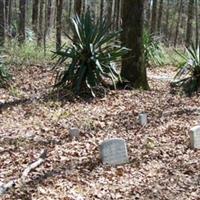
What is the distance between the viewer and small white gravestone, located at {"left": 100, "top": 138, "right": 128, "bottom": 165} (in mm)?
5672

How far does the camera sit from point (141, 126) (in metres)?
7.59

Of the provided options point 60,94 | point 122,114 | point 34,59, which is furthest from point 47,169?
point 34,59

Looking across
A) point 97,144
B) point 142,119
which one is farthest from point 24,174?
point 142,119

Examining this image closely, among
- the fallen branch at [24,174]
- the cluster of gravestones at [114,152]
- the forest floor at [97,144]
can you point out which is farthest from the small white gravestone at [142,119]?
the fallen branch at [24,174]

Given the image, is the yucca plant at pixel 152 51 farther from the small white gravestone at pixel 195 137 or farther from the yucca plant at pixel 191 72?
the small white gravestone at pixel 195 137

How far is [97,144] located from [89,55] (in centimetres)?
390

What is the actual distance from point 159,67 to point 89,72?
7044mm

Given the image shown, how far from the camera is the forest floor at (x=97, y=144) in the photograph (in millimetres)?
5051

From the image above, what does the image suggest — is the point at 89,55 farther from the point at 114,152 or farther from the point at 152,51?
the point at 152,51

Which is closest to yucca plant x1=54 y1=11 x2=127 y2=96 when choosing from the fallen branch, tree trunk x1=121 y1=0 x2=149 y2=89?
tree trunk x1=121 y1=0 x2=149 y2=89

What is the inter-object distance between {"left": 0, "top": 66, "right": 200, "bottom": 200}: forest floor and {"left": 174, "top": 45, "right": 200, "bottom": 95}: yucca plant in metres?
0.56

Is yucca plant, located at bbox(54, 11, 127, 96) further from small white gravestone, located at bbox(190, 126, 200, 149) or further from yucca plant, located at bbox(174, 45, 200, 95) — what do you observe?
small white gravestone, located at bbox(190, 126, 200, 149)

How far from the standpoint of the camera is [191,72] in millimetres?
11375

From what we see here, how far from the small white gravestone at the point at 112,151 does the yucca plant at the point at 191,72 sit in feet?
18.0
